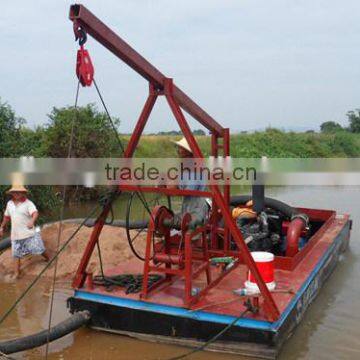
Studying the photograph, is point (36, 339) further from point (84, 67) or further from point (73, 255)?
point (73, 255)

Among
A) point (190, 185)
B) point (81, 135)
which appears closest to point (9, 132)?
point (81, 135)

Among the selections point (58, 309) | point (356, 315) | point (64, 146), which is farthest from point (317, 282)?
point (64, 146)

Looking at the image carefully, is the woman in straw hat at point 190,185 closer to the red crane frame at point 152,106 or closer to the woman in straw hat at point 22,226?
the red crane frame at point 152,106

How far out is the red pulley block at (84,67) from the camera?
4.03 m

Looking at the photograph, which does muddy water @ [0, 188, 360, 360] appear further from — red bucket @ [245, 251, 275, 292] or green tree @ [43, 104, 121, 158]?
green tree @ [43, 104, 121, 158]

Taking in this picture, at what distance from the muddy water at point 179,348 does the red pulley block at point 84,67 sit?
Result: 8.55ft

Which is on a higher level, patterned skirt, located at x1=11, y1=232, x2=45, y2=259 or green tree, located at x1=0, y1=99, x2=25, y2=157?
green tree, located at x1=0, y1=99, x2=25, y2=157

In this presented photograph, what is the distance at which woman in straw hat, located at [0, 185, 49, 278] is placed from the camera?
275 inches

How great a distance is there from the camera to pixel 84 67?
159 inches

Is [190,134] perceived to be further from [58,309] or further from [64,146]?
[64,146]

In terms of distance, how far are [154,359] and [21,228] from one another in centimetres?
331

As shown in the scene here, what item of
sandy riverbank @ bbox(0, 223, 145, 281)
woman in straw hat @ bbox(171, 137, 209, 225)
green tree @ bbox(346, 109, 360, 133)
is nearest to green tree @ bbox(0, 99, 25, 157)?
sandy riverbank @ bbox(0, 223, 145, 281)

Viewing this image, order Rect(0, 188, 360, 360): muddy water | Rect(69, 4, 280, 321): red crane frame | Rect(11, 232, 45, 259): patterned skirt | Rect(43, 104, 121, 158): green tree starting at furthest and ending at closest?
Rect(43, 104, 121, 158): green tree
Rect(11, 232, 45, 259): patterned skirt
Rect(0, 188, 360, 360): muddy water
Rect(69, 4, 280, 321): red crane frame

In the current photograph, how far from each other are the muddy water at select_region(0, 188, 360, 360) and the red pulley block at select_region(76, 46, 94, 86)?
261 cm
